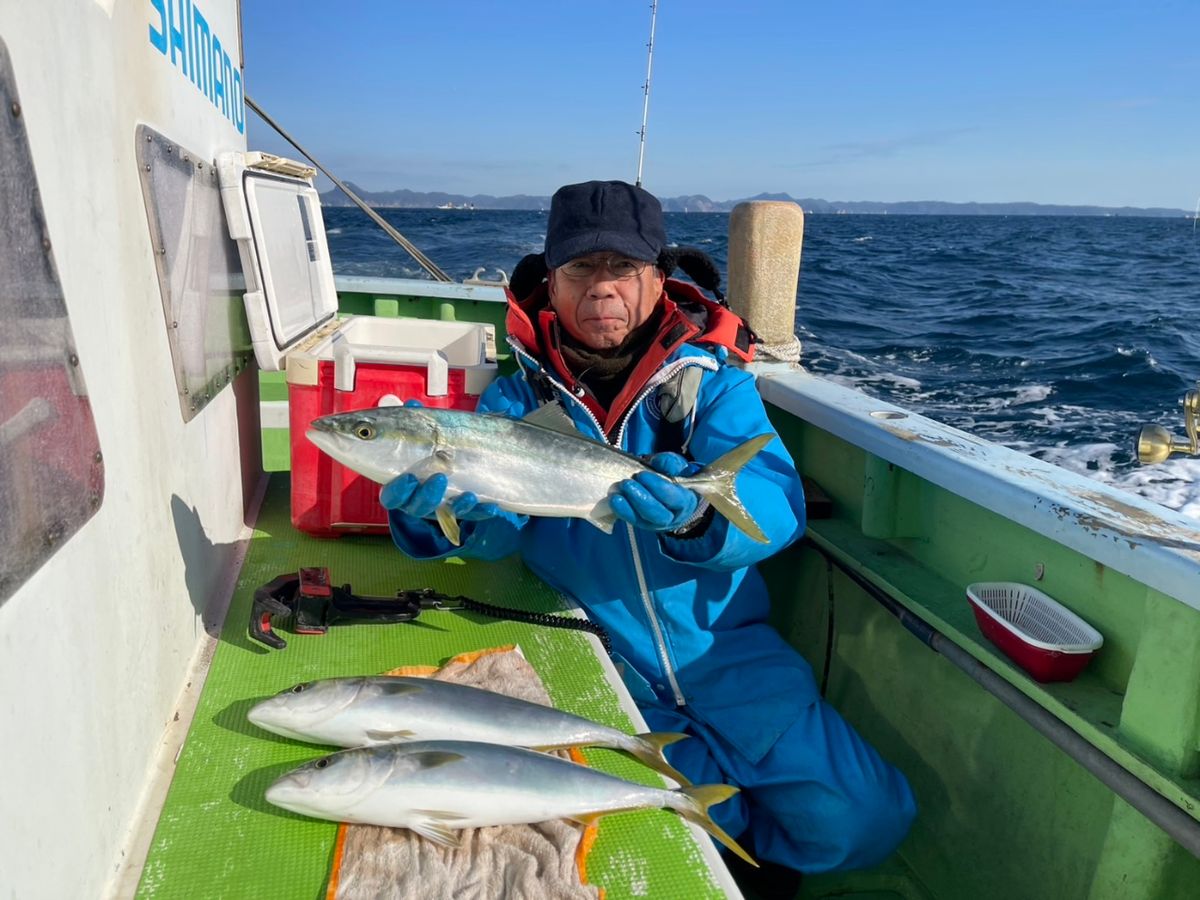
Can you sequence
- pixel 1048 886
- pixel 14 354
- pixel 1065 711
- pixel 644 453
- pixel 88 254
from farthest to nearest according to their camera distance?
pixel 644 453
pixel 1048 886
pixel 1065 711
pixel 88 254
pixel 14 354

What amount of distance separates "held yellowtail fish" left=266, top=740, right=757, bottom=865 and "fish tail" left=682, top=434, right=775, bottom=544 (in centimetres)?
96

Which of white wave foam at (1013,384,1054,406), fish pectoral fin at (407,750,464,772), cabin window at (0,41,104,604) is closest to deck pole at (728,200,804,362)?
fish pectoral fin at (407,750,464,772)

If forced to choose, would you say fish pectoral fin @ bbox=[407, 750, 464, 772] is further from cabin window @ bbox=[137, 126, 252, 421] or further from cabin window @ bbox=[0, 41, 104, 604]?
cabin window @ bbox=[137, 126, 252, 421]

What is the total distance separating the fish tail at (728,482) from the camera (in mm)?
2746

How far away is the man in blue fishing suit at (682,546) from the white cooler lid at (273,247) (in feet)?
3.47

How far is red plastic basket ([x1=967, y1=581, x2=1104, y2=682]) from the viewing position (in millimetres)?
2646

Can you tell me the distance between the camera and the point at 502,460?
2.64 meters

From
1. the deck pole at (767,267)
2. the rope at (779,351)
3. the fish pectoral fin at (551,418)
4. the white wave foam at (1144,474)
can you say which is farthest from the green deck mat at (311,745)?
the white wave foam at (1144,474)

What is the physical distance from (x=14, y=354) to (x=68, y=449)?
0.31 m

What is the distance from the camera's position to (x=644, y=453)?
338 cm

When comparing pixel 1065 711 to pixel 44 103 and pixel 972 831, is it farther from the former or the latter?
pixel 44 103

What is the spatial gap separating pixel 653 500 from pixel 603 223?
113 cm

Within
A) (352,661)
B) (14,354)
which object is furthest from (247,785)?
(14,354)

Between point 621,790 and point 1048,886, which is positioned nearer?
point 621,790
